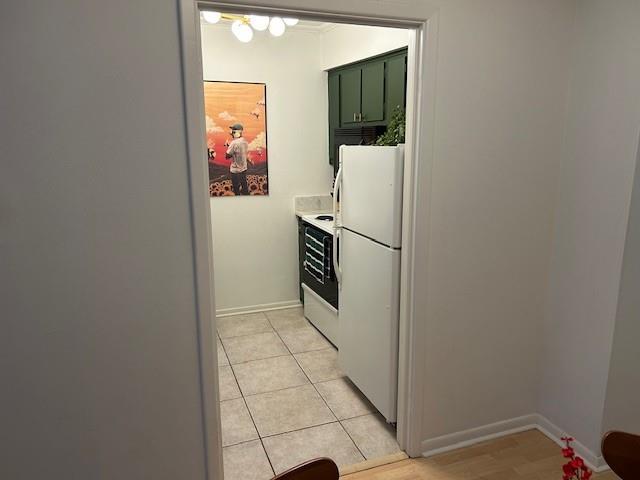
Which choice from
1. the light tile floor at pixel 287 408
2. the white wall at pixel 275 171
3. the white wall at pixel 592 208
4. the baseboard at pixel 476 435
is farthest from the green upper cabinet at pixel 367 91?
the baseboard at pixel 476 435

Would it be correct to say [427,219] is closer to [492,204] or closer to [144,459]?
[492,204]

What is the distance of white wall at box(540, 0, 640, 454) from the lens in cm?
216

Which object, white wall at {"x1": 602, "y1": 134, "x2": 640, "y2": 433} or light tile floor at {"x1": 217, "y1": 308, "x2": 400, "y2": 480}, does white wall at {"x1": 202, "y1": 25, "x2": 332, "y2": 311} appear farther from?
white wall at {"x1": 602, "y1": 134, "x2": 640, "y2": 433}

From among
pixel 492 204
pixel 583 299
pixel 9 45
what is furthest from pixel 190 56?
pixel 583 299

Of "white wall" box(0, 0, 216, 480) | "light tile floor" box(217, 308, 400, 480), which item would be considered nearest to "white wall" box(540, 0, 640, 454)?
"light tile floor" box(217, 308, 400, 480)

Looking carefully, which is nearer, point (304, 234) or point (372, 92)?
point (372, 92)

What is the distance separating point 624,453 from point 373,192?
1677 millimetres

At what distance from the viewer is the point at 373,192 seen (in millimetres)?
2646

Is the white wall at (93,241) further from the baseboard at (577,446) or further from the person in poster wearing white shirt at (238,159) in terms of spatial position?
the person in poster wearing white shirt at (238,159)

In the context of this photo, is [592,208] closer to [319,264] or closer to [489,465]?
[489,465]

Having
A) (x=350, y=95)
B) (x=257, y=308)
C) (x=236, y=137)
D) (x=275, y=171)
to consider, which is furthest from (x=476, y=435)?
(x=236, y=137)

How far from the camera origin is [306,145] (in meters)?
4.55

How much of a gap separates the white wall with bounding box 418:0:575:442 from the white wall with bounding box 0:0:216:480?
1.19m

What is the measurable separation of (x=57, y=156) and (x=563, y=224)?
2.35 metres
